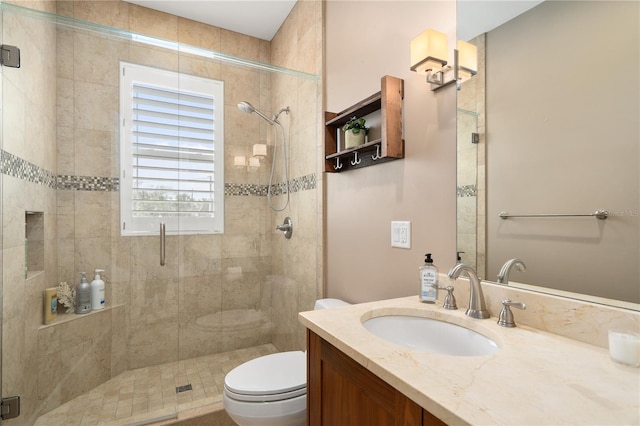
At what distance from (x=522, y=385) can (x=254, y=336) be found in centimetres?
206

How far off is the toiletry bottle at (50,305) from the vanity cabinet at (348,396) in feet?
5.54

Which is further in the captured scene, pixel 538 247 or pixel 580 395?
pixel 538 247

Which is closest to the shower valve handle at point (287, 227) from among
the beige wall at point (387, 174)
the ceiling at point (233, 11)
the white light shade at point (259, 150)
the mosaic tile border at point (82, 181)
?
the mosaic tile border at point (82, 181)

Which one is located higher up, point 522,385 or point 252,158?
point 252,158

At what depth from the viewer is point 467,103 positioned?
112cm

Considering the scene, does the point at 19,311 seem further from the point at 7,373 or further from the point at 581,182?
the point at 581,182

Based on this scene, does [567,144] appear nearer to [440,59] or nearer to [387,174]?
[440,59]

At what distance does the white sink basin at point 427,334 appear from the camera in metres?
0.96

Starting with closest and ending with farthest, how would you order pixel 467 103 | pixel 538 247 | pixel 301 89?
pixel 538 247, pixel 467 103, pixel 301 89

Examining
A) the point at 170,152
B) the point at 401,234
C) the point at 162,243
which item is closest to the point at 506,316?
the point at 401,234

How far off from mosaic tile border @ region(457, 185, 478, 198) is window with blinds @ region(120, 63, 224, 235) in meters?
1.67

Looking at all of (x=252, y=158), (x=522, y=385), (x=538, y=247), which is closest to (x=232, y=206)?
(x=252, y=158)

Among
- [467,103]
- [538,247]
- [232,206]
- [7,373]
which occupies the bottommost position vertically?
[7,373]

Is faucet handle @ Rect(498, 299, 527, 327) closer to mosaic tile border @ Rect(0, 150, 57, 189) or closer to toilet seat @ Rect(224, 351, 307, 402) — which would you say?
toilet seat @ Rect(224, 351, 307, 402)
